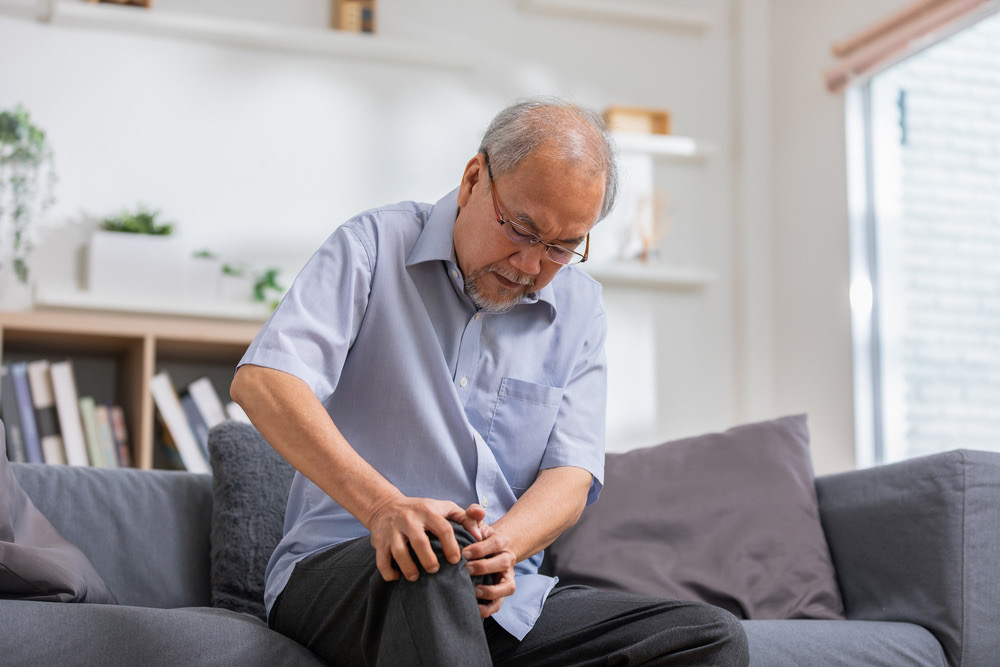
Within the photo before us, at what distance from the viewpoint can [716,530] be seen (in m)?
2.04

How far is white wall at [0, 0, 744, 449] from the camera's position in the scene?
3051 mm

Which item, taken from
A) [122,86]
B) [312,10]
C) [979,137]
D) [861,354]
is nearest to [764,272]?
[861,354]

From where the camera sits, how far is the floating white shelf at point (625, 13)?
348cm

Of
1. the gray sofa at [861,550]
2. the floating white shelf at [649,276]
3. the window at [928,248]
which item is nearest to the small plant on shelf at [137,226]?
the gray sofa at [861,550]

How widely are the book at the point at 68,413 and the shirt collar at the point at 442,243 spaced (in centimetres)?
152

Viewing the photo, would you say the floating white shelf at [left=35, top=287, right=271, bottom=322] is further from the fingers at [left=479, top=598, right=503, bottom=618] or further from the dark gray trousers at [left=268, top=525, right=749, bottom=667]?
the fingers at [left=479, top=598, right=503, bottom=618]

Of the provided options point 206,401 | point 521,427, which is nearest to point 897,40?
point 521,427

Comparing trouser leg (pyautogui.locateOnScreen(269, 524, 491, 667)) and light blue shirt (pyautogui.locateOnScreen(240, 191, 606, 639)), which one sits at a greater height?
light blue shirt (pyautogui.locateOnScreen(240, 191, 606, 639))

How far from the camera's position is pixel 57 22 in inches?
120

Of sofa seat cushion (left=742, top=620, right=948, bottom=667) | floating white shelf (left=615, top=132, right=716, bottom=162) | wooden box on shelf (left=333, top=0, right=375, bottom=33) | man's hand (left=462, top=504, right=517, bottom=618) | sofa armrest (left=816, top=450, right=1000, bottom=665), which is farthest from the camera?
floating white shelf (left=615, top=132, right=716, bottom=162)

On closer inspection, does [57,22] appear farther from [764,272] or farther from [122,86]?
[764,272]

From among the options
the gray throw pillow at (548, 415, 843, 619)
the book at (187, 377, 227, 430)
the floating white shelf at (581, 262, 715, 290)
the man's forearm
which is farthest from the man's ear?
the floating white shelf at (581, 262, 715, 290)

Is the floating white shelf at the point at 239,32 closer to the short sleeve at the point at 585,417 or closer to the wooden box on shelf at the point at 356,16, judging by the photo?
the wooden box on shelf at the point at 356,16

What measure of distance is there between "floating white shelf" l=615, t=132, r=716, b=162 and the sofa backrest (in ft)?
6.58
